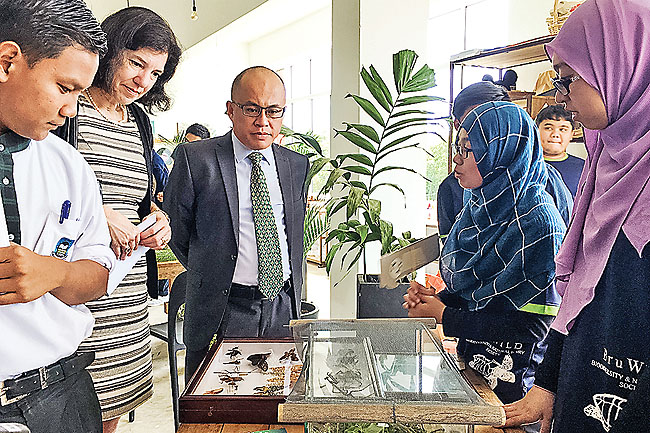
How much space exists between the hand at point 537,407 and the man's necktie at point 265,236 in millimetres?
1008

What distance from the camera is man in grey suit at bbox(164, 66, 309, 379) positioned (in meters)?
2.06

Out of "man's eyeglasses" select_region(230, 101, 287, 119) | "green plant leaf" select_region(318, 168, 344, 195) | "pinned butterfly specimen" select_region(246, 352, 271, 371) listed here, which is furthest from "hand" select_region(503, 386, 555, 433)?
"green plant leaf" select_region(318, 168, 344, 195)

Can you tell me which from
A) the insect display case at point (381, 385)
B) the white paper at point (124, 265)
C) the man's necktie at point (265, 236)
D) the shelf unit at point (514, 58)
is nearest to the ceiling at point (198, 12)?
the shelf unit at point (514, 58)

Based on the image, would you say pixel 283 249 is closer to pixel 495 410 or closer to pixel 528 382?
pixel 528 382

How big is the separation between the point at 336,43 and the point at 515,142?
2290 mm

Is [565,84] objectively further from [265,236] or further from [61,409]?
[61,409]

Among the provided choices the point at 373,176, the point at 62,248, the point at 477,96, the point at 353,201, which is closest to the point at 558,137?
the point at 477,96

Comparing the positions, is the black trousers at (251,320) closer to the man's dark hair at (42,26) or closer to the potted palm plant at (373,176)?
the potted palm plant at (373,176)

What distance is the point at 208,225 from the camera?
82.3 inches

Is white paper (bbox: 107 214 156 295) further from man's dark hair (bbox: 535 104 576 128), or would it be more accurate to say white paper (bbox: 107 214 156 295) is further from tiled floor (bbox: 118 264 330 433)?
man's dark hair (bbox: 535 104 576 128)

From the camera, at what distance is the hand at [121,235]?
1.43 m

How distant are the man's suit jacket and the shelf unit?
173 centimetres

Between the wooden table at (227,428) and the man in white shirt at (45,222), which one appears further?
the wooden table at (227,428)

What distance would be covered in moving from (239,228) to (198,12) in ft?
15.1
